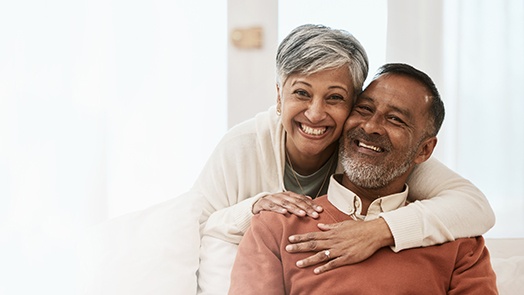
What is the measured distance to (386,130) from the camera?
1.87m

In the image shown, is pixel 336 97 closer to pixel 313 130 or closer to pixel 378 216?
pixel 313 130

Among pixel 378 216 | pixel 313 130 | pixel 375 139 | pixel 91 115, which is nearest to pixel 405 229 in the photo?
pixel 378 216

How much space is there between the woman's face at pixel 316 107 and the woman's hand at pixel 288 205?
0.59 ft

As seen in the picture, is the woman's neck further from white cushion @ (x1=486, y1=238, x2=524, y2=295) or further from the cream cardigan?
white cushion @ (x1=486, y1=238, x2=524, y2=295)

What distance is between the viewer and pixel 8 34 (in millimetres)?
2682

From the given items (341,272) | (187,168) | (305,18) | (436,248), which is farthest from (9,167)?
(436,248)

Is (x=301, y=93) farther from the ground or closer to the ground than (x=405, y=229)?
farther from the ground

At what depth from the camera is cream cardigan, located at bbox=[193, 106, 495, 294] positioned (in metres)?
1.82

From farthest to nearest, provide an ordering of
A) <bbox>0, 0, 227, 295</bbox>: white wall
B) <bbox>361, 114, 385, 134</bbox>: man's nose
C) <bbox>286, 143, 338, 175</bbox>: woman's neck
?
<bbox>0, 0, 227, 295</bbox>: white wall < <bbox>286, 143, 338, 175</bbox>: woman's neck < <bbox>361, 114, 385, 134</bbox>: man's nose

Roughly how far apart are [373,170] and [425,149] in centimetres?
18

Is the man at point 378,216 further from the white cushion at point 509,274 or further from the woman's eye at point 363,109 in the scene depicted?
the white cushion at point 509,274

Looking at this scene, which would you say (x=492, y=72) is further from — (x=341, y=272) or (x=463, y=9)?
(x=341, y=272)

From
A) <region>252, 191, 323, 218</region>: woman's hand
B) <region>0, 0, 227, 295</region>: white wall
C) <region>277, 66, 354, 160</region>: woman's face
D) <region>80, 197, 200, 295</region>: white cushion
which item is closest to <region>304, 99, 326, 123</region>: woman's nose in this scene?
<region>277, 66, 354, 160</region>: woman's face

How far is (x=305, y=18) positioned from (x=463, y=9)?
644mm
